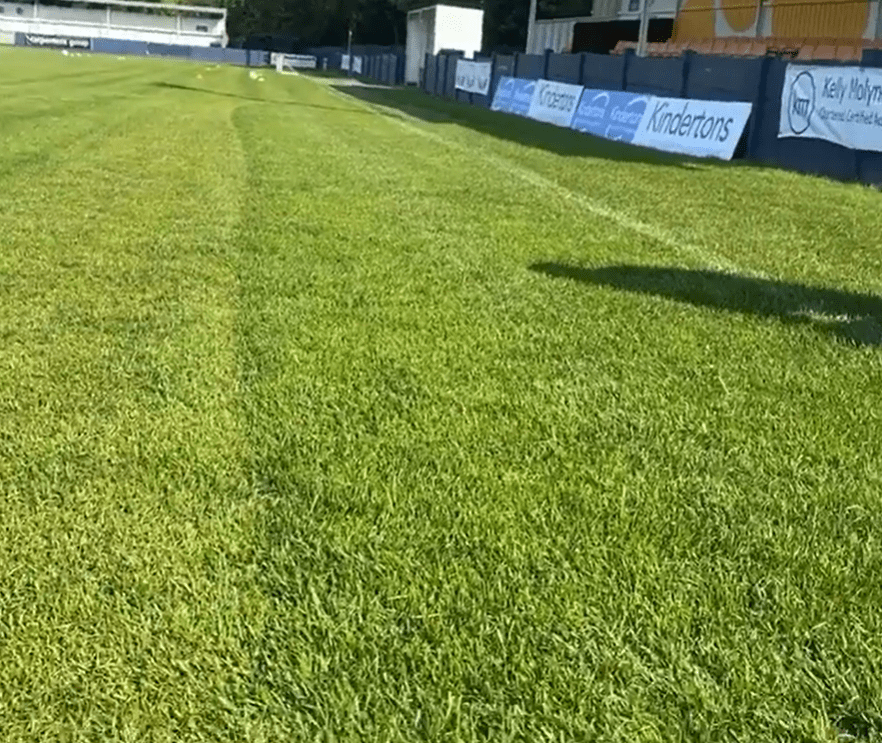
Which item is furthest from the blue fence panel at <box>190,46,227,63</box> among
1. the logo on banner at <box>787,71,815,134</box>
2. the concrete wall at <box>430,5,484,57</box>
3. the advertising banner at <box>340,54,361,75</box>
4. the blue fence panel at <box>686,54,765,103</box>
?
the logo on banner at <box>787,71,815,134</box>

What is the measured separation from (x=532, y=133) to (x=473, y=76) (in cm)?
1520

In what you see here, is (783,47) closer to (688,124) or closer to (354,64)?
(688,124)

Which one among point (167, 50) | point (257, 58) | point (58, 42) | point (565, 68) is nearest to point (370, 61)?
point (257, 58)

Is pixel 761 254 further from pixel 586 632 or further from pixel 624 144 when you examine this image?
pixel 624 144

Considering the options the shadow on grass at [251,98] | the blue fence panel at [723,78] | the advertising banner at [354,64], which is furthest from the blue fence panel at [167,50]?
the blue fence panel at [723,78]

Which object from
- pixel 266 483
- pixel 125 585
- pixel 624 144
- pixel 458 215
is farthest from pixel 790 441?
pixel 624 144

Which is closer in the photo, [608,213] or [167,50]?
[608,213]

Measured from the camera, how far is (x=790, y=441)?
160 inches

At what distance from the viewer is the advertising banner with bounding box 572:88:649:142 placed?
20.2 m

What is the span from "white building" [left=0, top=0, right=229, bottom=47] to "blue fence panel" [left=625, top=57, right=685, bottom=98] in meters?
92.3

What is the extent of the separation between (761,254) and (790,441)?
177 inches

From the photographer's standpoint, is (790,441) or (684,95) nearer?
(790,441)

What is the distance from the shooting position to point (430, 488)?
347 cm

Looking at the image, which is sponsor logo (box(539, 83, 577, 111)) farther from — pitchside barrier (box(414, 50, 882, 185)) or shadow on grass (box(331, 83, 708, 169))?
shadow on grass (box(331, 83, 708, 169))
